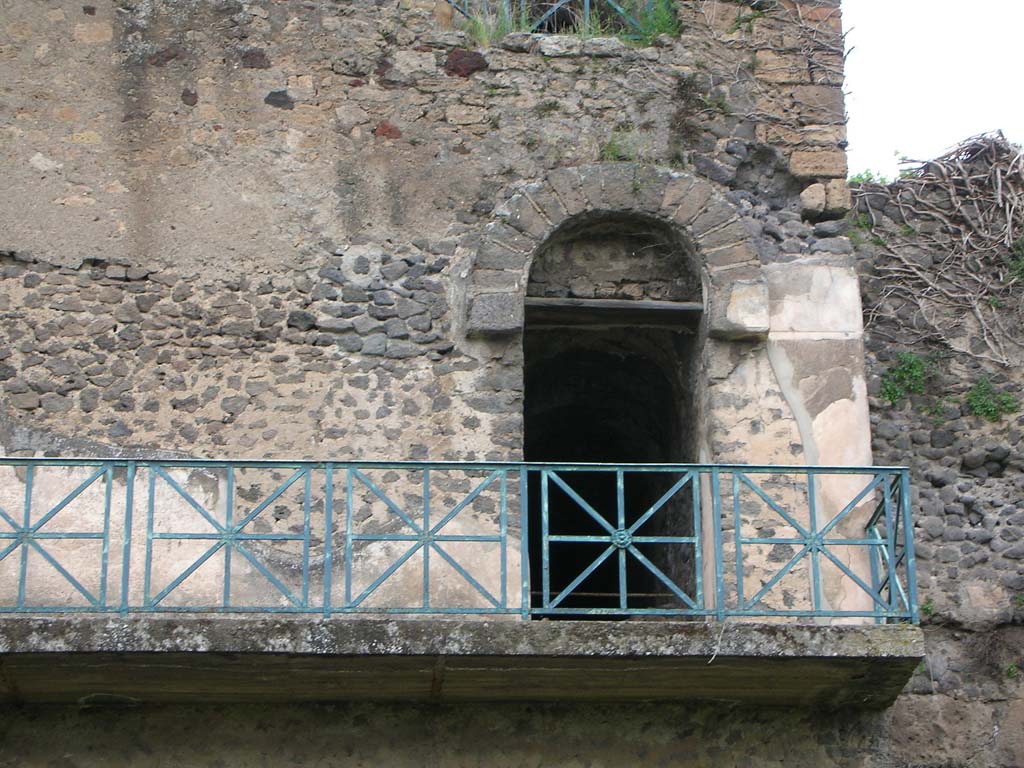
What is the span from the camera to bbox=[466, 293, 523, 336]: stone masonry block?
9047 millimetres

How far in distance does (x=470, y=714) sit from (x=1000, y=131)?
16.3 ft

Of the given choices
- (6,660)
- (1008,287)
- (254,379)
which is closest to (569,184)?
(254,379)

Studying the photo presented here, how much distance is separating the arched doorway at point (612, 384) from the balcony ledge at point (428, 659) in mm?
290

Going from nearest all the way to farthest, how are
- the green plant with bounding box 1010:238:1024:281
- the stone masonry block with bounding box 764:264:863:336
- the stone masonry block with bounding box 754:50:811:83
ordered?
the stone masonry block with bounding box 764:264:863:336
the stone masonry block with bounding box 754:50:811:83
the green plant with bounding box 1010:238:1024:281

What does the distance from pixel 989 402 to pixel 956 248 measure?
1.01 m

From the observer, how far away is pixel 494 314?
357 inches

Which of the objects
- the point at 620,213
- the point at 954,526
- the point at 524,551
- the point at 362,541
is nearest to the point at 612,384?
the point at 620,213

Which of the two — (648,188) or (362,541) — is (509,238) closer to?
(648,188)

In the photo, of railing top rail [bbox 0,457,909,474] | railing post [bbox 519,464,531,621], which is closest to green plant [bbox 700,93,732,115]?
railing top rail [bbox 0,457,909,474]

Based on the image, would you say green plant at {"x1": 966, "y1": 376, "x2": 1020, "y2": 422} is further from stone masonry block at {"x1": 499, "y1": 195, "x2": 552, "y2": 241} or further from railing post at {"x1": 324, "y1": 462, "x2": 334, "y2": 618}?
railing post at {"x1": 324, "y1": 462, "x2": 334, "y2": 618}

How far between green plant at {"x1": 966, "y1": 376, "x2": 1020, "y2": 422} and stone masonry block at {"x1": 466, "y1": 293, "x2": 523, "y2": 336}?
2.67 metres

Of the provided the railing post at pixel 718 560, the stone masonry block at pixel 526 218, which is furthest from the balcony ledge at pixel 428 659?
the stone masonry block at pixel 526 218

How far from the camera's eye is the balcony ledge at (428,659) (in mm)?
7434

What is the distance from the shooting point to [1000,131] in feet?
Answer: 34.3
